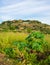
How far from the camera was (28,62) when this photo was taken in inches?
505

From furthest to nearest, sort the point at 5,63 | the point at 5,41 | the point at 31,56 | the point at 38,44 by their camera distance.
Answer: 1. the point at 5,41
2. the point at 38,44
3. the point at 31,56
4. the point at 5,63

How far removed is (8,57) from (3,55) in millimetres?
352

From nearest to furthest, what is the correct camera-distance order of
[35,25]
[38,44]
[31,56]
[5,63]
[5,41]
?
1. [5,63]
2. [31,56]
3. [38,44]
4. [5,41]
5. [35,25]

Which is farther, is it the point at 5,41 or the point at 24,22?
the point at 24,22

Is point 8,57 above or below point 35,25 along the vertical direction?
above

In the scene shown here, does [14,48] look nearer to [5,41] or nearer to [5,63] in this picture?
[5,63]

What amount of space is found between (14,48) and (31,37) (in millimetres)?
2033

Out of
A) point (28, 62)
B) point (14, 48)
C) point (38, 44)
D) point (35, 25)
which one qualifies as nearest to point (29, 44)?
point (38, 44)

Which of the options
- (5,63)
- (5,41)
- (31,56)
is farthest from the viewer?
(5,41)

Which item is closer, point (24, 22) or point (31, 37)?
point (31, 37)

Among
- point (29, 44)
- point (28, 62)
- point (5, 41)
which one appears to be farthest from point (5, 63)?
point (5, 41)

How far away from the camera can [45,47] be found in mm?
15789

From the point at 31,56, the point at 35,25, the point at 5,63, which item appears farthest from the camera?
the point at 35,25

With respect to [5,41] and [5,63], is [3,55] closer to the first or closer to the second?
[5,63]
